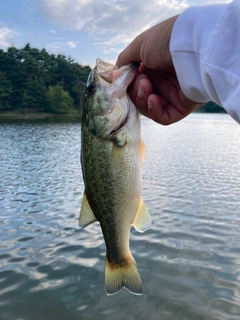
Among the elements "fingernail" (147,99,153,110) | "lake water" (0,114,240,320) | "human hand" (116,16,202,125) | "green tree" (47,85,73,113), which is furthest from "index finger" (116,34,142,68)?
"green tree" (47,85,73,113)

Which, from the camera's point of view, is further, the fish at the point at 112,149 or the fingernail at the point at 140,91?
the fingernail at the point at 140,91

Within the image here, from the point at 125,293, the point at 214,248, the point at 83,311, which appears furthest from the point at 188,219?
the point at 83,311

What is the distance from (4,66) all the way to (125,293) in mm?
79783

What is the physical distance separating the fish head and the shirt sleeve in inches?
20.3

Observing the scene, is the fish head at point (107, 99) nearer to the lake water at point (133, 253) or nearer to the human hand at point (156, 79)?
the human hand at point (156, 79)

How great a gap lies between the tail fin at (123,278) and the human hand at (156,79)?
1176 mm

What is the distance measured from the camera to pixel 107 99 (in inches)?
93.2

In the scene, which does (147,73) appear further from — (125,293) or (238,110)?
(125,293)

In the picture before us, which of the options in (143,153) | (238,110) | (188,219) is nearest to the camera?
(238,110)

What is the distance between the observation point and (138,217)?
2582mm

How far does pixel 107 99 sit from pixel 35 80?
8202 cm

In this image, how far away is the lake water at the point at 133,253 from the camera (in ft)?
16.5

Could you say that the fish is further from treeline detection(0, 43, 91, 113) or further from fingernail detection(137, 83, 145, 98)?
treeline detection(0, 43, 91, 113)

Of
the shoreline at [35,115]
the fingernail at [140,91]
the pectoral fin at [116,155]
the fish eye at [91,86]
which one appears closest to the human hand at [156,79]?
the fingernail at [140,91]
